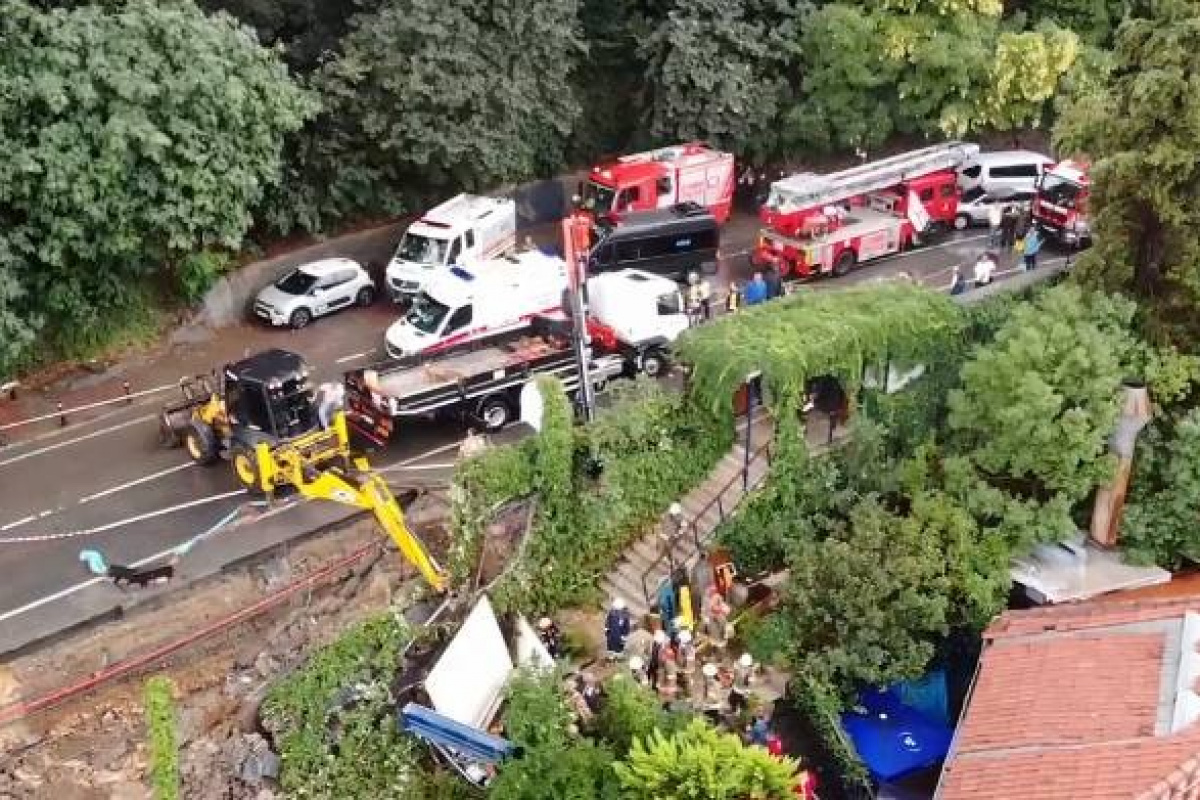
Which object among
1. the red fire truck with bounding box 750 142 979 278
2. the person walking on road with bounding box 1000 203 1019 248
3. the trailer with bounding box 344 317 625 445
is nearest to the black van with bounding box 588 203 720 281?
the red fire truck with bounding box 750 142 979 278

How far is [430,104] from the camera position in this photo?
95.7ft

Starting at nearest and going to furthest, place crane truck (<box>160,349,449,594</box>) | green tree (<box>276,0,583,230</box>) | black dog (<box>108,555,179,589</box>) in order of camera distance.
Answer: black dog (<box>108,555,179,589</box>), crane truck (<box>160,349,449,594</box>), green tree (<box>276,0,583,230</box>)

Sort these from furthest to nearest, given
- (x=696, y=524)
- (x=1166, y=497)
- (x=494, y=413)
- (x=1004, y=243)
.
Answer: (x=1004, y=243), (x=494, y=413), (x=696, y=524), (x=1166, y=497)

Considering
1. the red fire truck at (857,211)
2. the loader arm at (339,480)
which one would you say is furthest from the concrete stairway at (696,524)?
the red fire truck at (857,211)

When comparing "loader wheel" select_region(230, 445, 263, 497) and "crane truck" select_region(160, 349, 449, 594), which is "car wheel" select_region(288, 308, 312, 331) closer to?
"crane truck" select_region(160, 349, 449, 594)

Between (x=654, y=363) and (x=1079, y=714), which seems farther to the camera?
(x=654, y=363)

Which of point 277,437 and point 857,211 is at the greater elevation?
point 857,211

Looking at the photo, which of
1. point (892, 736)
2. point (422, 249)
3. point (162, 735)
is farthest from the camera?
point (422, 249)

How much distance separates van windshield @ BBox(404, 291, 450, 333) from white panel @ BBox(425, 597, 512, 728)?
26.7ft

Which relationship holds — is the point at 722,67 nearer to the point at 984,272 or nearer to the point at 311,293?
the point at 984,272

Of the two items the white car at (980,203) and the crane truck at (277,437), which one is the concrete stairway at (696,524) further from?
the white car at (980,203)

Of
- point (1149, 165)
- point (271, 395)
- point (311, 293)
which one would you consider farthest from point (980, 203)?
point (271, 395)

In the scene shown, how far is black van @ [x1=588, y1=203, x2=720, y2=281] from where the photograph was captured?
96.9 feet

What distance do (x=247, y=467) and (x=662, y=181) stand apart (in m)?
14.2
